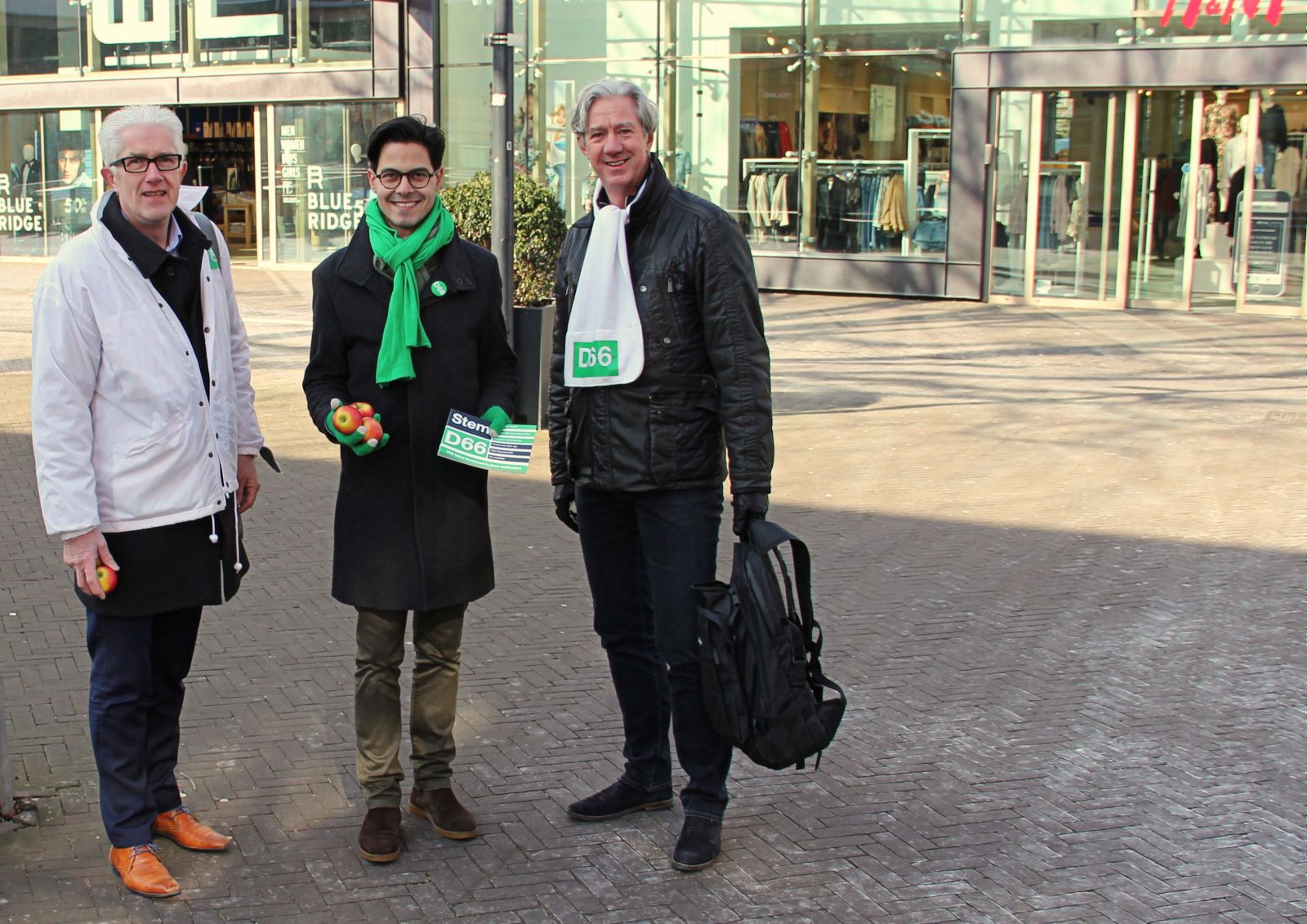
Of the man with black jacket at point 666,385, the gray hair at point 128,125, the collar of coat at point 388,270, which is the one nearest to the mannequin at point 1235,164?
the man with black jacket at point 666,385

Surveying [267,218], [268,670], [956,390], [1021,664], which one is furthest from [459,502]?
[267,218]

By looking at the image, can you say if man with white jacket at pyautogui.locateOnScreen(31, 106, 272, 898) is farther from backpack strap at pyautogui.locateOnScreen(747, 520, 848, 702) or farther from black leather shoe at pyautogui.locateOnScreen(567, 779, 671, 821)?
backpack strap at pyautogui.locateOnScreen(747, 520, 848, 702)

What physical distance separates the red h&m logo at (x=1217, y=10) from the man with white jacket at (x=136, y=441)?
53.4ft

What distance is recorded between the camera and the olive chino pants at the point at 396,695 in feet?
12.7

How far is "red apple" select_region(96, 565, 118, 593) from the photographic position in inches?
137

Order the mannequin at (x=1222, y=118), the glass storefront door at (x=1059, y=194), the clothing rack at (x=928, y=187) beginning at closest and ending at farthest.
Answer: the mannequin at (x=1222, y=118)
the glass storefront door at (x=1059, y=194)
the clothing rack at (x=928, y=187)

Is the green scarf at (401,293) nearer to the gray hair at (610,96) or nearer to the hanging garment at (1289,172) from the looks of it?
the gray hair at (610,96)

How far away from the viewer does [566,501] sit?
4090mm

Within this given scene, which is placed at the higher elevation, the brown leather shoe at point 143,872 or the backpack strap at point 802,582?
the backpack strap at point 802,582

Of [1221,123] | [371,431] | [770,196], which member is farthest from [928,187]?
[371,431]

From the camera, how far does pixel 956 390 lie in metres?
12.2

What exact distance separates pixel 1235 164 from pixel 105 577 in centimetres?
1691

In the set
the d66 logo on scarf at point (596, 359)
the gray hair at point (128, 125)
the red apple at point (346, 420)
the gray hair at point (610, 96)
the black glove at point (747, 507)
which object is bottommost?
the black glove at point (747, 507)

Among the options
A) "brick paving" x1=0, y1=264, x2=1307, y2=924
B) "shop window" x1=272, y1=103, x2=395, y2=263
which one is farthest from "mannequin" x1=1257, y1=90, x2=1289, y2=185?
"shop window" x1=272, y1=103, x2=395, y2=263
